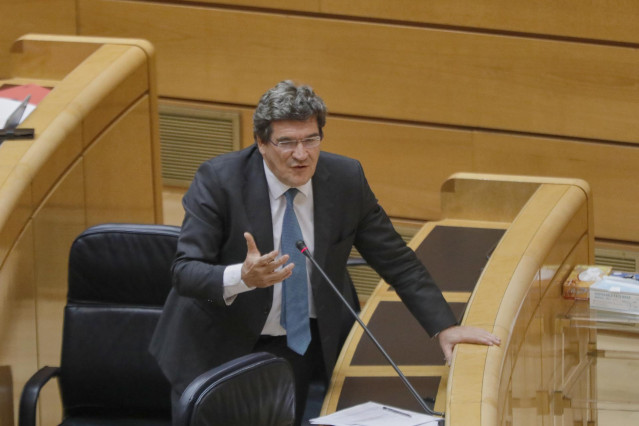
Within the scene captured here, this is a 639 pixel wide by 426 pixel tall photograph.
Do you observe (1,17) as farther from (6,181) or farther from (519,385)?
(519,385)

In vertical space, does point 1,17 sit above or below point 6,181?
above

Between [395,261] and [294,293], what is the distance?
0.25 m

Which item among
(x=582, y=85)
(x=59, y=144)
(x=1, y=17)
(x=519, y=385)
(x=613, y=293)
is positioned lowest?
(x=519, y=385)

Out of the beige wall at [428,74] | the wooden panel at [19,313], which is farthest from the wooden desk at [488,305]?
the beige wall at [428,74]

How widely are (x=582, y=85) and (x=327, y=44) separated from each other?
107cm

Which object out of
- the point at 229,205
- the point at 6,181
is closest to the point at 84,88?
the point at 6,181

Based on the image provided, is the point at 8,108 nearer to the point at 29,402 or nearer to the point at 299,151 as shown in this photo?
the point at 29,402

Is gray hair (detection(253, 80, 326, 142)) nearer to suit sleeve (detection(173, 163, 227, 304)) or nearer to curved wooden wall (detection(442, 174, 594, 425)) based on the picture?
suit sleeve (detection(173, 163, 227, 304))

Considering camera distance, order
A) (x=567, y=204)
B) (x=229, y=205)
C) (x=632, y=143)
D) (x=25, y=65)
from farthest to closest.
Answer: (x=632, y=143) → (x=25, y=65) → (x=567, y=204) → (x=229, y=205)

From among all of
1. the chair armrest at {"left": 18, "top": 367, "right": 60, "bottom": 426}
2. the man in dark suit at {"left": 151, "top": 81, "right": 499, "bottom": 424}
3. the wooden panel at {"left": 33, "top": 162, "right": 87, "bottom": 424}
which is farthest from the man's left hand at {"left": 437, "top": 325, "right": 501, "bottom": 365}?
the wooden panel at {"left": 33, "top": 162, "right": 87, "bottom": 424}

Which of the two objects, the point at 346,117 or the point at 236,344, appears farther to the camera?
the point at 346,117

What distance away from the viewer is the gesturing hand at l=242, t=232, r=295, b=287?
221 centimetres

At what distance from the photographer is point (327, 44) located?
15.7ft

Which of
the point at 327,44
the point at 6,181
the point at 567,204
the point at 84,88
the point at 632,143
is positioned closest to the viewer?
the point at 6,181
